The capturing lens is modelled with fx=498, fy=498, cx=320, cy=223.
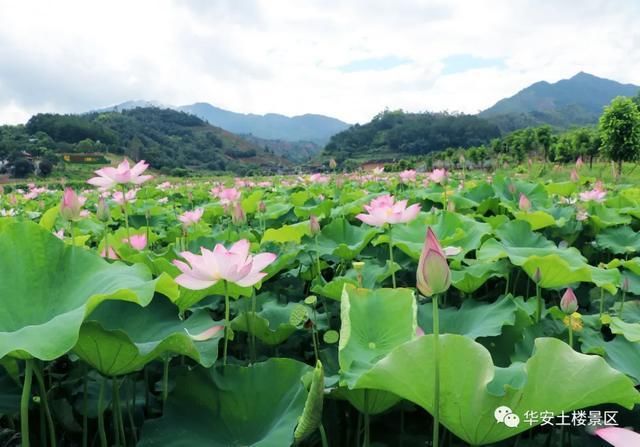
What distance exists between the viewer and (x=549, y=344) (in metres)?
0.67

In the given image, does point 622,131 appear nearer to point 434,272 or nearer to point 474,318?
point 474,318

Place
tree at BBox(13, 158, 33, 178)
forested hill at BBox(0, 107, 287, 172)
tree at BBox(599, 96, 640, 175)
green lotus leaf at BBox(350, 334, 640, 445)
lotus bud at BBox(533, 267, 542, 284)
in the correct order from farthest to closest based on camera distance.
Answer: forested hill at BBox(0, 107, 287, 172) < tree at BBox(13, 158, 33, 178) < tree at BBox(599, 96, 640, 175) < lotus bud at BBox(533, 267, 542, 284) < green lotus leaf at BBox(350, 334, 640, 445)

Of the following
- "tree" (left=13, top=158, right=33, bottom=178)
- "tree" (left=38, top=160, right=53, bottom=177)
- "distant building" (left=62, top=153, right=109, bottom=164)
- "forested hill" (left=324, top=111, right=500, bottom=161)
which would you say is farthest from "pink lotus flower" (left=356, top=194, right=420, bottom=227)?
"forested hill" (left=324, top=111, right=500, bottom=161)

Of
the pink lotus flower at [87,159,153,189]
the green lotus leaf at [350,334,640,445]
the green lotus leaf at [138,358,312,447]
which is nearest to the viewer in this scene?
the green lotus leaf at [350,334,640,445]

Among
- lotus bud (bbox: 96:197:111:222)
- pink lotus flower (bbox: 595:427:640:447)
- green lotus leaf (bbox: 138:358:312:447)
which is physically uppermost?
lotus bud (bbox: 96:197:111:222)

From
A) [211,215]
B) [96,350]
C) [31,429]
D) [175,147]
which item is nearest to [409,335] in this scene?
[96,350]

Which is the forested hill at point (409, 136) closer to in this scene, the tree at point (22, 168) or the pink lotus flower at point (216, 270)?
the tree at point (22, 168)

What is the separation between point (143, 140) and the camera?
56812mm

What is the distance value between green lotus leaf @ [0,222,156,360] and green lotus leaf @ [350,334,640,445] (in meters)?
0.38

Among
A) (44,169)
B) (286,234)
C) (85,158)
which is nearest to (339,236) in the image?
(286,234)

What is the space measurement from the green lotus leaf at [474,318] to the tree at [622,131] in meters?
12.5

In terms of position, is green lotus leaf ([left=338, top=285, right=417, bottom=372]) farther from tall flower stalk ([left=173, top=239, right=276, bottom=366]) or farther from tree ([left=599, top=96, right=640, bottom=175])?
tree ([left=599, top=96, right=640, bottom=175])

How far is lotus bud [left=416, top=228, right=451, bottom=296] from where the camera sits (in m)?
0.67

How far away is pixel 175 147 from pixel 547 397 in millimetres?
62694
